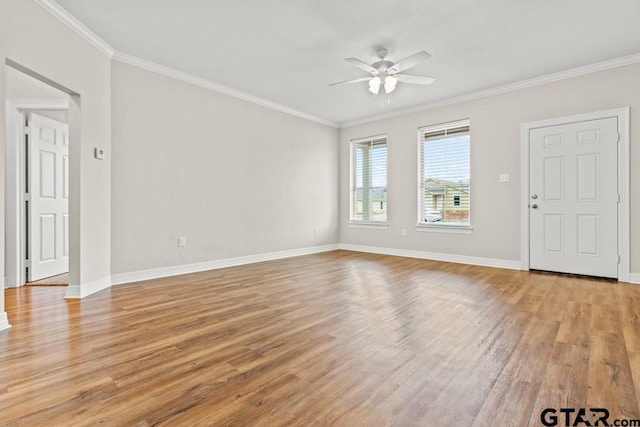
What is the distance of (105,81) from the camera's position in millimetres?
3717

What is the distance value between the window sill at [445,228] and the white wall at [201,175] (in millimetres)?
2201

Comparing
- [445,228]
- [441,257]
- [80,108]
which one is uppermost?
[80,108]

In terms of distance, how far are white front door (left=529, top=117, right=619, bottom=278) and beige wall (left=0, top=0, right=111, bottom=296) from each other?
5.79 m

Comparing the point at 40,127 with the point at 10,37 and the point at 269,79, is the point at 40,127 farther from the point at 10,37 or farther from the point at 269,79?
the point at 269,79

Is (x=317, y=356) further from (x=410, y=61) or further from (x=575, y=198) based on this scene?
(x=575, y=198)

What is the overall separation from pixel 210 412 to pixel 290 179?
4937mm

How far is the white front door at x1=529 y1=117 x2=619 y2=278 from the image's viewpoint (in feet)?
13.5

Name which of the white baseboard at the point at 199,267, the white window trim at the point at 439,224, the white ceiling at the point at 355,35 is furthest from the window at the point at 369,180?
the white ceiling at the point at 355,35

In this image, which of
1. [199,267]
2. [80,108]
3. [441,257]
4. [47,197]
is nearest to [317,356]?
[199,267]

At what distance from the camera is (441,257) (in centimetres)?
562

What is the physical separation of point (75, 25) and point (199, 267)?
10.4 feet

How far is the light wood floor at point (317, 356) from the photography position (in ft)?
4.81

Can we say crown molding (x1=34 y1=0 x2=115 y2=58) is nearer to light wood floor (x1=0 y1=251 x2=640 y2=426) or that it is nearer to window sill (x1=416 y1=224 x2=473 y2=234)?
light wood floor (x1=0 y1=251 x2=640 y2=426)

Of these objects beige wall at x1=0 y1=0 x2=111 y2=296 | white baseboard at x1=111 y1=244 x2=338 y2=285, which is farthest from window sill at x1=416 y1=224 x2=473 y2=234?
beige wall at x1=0 y1=0 x2=111 y2=296
